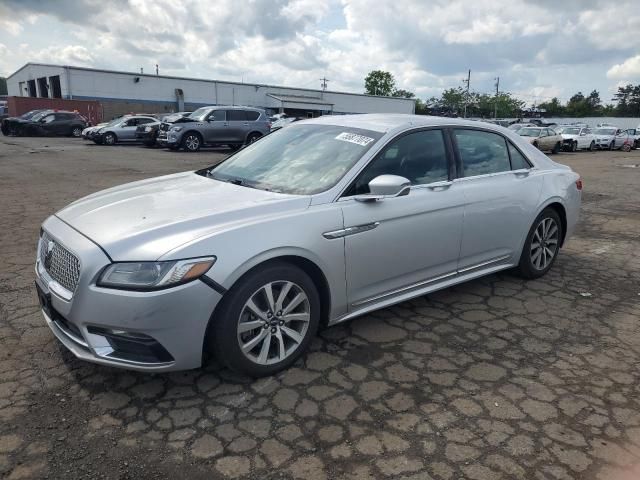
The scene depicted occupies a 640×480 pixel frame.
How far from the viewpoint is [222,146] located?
22.4 meters

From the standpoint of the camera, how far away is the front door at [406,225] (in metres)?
3.34

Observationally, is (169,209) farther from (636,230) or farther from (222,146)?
(222,146)

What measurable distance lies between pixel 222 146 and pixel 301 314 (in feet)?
66.8

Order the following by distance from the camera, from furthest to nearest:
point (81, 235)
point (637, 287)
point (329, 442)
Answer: point (637, 287) → point (81, 235) → point (329, 442)

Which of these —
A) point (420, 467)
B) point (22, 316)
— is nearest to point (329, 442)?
point (420, 467)

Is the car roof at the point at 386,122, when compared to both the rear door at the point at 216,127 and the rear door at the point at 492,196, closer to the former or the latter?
the rear door at the point at 492,196

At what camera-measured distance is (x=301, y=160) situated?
12.3 feet

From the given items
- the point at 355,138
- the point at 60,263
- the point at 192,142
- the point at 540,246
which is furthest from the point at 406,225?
the point at 192,142

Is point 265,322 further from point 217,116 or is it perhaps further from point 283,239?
point 217,116

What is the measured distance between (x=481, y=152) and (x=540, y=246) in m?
1.24

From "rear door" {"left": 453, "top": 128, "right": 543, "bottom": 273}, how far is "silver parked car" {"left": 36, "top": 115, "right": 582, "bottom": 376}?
1 centimetres

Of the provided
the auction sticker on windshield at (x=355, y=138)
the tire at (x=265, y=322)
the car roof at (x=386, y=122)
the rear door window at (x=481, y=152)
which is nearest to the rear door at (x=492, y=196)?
the rear door window at (x=481, y=152)

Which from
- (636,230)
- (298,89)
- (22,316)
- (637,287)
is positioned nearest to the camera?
(22,316)

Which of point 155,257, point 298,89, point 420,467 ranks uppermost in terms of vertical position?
point 298,89
